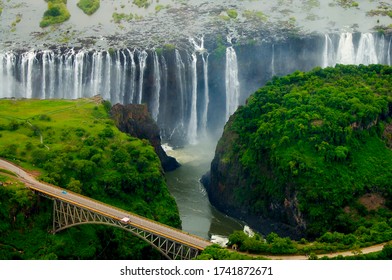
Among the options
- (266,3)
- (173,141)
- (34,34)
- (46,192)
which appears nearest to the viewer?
(46,192)

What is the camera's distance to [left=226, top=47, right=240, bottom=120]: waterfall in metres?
103

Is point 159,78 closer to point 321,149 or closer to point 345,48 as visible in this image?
point 345,48

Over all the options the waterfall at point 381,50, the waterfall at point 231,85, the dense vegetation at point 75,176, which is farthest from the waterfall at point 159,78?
the waterfall at point 381,50

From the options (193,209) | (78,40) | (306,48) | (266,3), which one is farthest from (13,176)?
(266,3)

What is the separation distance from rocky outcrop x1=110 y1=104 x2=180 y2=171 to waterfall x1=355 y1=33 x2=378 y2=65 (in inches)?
1090

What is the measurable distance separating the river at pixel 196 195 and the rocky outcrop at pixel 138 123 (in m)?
2.50

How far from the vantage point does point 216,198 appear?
86.6 m

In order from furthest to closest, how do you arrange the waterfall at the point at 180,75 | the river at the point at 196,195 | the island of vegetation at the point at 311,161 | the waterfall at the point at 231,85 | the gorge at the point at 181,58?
the waterfall at the point at 231,85, the waterfall at the point at 180,75, the gorge at the point at 181,58, the river at the point at 196,195, the island of vegetation at the point at 311,161

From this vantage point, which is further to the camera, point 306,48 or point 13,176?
point 306,48

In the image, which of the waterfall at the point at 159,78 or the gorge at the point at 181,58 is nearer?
the waterfall at the point at 159,78

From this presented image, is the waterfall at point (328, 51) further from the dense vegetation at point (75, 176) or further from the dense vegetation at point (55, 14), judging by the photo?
the dense vegetation at point (55, 14)

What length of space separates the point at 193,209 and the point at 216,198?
8.54 feet

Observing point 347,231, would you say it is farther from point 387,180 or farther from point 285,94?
point 285,94

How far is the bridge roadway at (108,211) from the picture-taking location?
6581cm
